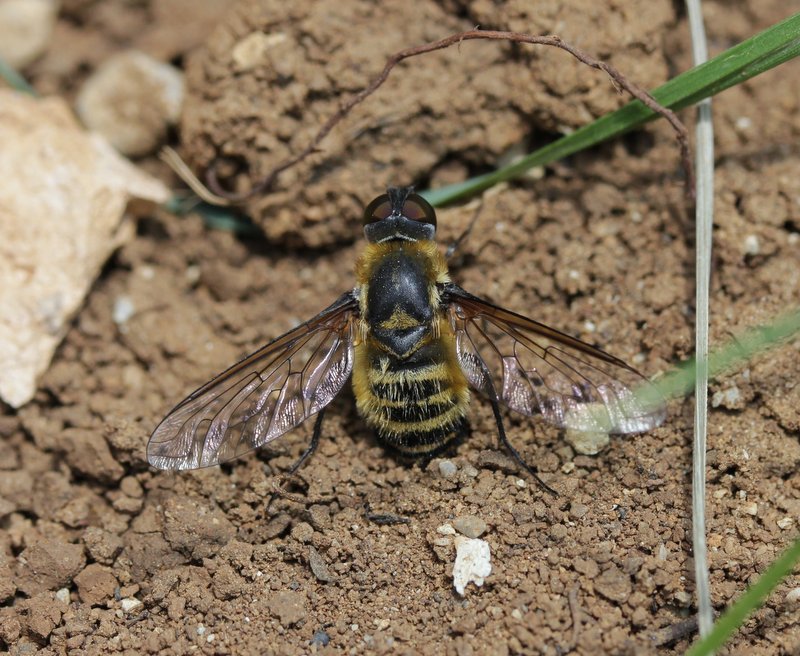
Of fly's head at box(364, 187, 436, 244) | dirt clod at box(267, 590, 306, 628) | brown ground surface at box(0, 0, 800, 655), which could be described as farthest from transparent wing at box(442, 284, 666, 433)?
dirt clod at box(267, 590, 306, 628)

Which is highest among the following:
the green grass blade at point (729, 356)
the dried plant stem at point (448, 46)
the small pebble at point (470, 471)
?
the dried plant stem at point (448, 46)

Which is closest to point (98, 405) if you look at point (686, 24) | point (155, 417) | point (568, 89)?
point (155, 417)

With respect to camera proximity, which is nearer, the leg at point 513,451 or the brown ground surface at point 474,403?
the brown ground surface at point 474,403

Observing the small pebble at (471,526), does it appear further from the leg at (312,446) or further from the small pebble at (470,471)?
the leg at (312,446)

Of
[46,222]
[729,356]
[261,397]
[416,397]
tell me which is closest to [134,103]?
[46,222]

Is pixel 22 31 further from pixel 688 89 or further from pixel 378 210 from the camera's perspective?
pixel 688 89

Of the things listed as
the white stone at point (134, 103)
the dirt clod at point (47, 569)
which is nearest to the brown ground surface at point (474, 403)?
the dirt clod at point (47, 569)

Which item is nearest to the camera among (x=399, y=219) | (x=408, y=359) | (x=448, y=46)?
(x=408, y=359)

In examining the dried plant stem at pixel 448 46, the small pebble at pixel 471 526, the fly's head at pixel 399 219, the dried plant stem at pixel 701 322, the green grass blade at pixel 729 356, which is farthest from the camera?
the fly's head at pixel 399 219
